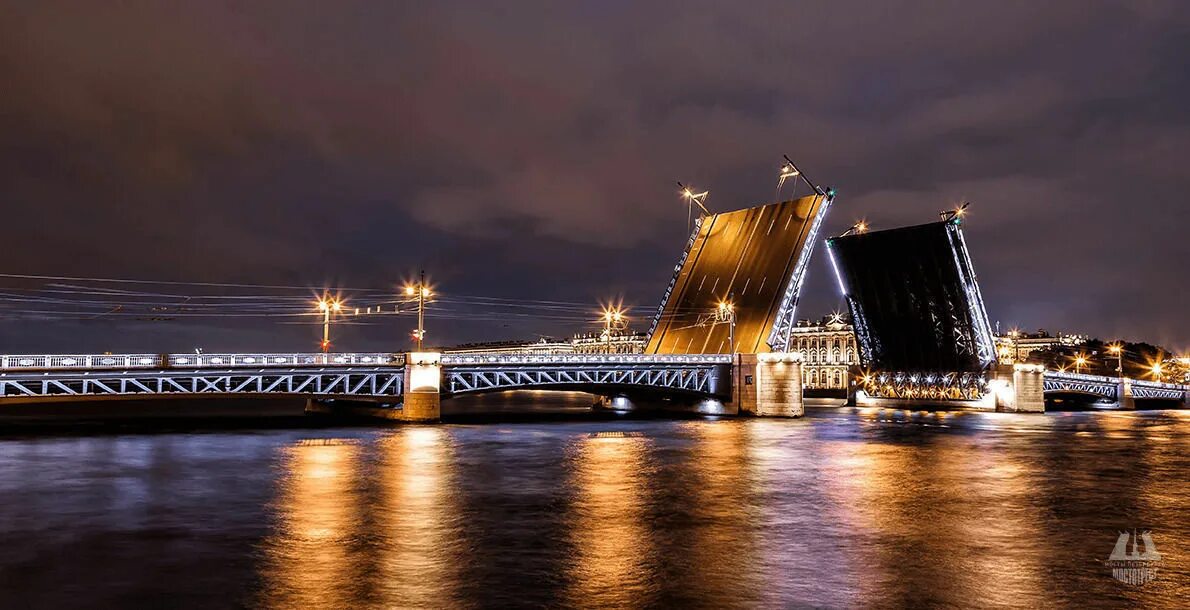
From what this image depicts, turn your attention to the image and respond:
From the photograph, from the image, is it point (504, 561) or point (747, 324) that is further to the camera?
point (747, 324)

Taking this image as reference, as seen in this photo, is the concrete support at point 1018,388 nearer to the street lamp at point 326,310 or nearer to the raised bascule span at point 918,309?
the raised bascule span at point 918,309

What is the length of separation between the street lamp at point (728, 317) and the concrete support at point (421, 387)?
17.0 metres

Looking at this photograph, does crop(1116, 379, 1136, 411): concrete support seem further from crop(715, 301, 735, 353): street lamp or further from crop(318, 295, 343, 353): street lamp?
crop(318, 295, 343, 353): street lamp

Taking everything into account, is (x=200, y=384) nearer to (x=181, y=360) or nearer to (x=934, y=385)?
(x=181, y=360)

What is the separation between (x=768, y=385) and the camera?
167 feet

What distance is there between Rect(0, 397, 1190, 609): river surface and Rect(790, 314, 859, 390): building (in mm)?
99660

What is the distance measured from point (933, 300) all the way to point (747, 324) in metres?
11.5

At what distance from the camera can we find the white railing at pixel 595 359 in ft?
148

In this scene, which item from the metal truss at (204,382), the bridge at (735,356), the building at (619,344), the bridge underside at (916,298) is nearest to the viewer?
the metal truss at (204,382)

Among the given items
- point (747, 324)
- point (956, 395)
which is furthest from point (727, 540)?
point (956, 395)

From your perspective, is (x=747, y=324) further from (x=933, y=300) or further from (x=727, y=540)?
(x=727, y=540)

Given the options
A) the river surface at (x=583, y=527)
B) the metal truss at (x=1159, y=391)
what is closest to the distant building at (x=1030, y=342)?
the metal truss at (x=1159, y=391)

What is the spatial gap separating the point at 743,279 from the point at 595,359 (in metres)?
10.5

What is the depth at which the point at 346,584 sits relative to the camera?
9.01 meters
